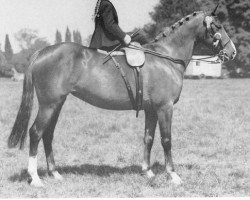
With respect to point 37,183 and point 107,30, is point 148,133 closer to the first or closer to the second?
point 107,30

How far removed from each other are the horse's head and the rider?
1.53m

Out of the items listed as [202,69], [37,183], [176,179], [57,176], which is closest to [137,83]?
[176,179]

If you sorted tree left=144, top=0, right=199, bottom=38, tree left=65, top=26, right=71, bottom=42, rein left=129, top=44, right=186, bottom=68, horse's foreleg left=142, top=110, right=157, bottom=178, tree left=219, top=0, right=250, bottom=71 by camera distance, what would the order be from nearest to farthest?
rein left=129, top=44, right=186, bottom=68
horse's foreleg left=142, top=110, right=157, bottom=178
tree left=219, top=0, right=250, bottom=71
tree left=144, top=0, right=199, bottom=38
tree left=65, top=26, right=71, bottom=42

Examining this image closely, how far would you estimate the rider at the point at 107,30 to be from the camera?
7715 mm

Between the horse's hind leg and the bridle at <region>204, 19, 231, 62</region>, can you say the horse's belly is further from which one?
the bridle at <region>204, 19, 231, 62</region>

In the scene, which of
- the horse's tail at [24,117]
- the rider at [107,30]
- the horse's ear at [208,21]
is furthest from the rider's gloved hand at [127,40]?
the horse's tail at [24,117]

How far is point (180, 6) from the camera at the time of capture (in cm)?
6353

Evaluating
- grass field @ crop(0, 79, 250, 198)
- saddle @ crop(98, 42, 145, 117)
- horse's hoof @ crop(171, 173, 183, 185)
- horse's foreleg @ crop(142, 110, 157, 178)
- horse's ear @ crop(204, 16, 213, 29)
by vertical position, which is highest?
horse's ear @ crop(204, 16, 213, 29)

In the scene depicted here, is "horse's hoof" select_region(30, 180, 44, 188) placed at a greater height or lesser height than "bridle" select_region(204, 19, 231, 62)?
lesser

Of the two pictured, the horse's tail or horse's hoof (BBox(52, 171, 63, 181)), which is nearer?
the horse's tail

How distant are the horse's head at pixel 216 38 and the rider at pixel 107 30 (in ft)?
5.03

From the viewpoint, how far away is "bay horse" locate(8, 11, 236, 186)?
7649 millimetres

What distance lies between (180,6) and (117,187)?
5891 cm

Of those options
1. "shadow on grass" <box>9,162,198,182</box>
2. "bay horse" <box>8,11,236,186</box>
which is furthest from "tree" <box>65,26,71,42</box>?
"bay horse" <box>8,11,236,186</box>
